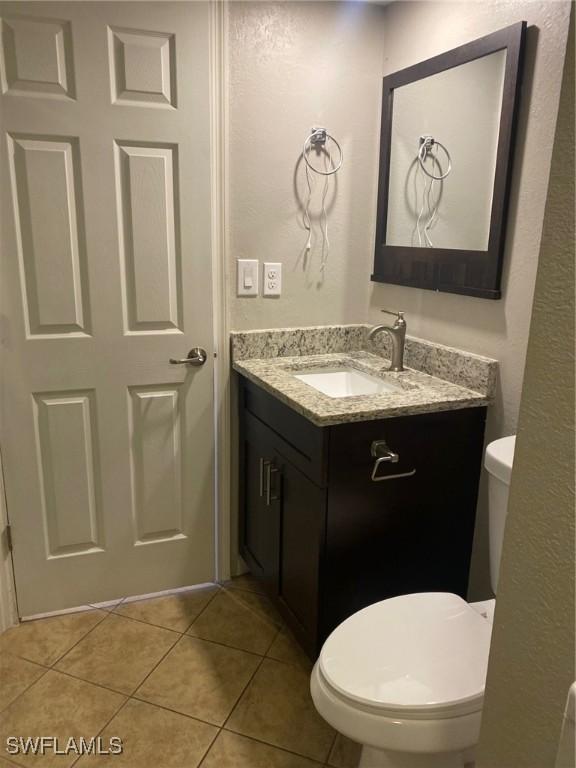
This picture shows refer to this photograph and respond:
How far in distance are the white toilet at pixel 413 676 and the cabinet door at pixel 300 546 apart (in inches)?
12.0

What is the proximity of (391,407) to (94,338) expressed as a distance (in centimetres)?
99

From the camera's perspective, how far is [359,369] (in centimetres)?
207

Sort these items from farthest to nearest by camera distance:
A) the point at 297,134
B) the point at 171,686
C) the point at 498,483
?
the point at 297,134 < the point at 171,686 < the point at 498,483

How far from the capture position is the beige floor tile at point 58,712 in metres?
1.55

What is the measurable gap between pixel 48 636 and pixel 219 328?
1199mm

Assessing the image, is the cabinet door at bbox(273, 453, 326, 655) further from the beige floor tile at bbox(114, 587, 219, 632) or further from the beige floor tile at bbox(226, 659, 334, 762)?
the beige floor tile at bbox(114, 587, 219, 632)

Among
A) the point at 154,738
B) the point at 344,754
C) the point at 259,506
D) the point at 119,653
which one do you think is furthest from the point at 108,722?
the point at 259,506

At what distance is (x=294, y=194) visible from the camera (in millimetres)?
2029

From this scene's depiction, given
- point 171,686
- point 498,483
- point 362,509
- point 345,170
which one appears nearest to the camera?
point 498,483

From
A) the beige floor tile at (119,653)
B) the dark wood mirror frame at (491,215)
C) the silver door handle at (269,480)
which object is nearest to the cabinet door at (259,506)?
the silver door handle at (269,480)

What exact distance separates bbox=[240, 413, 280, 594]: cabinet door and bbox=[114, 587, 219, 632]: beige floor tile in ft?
0.74

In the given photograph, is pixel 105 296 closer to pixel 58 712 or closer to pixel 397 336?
pixel 397 336

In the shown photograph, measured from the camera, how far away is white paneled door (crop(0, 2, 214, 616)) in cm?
169

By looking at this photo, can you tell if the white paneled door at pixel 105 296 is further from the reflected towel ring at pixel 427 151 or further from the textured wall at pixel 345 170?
the reflected towel ring at pixel 427 151
